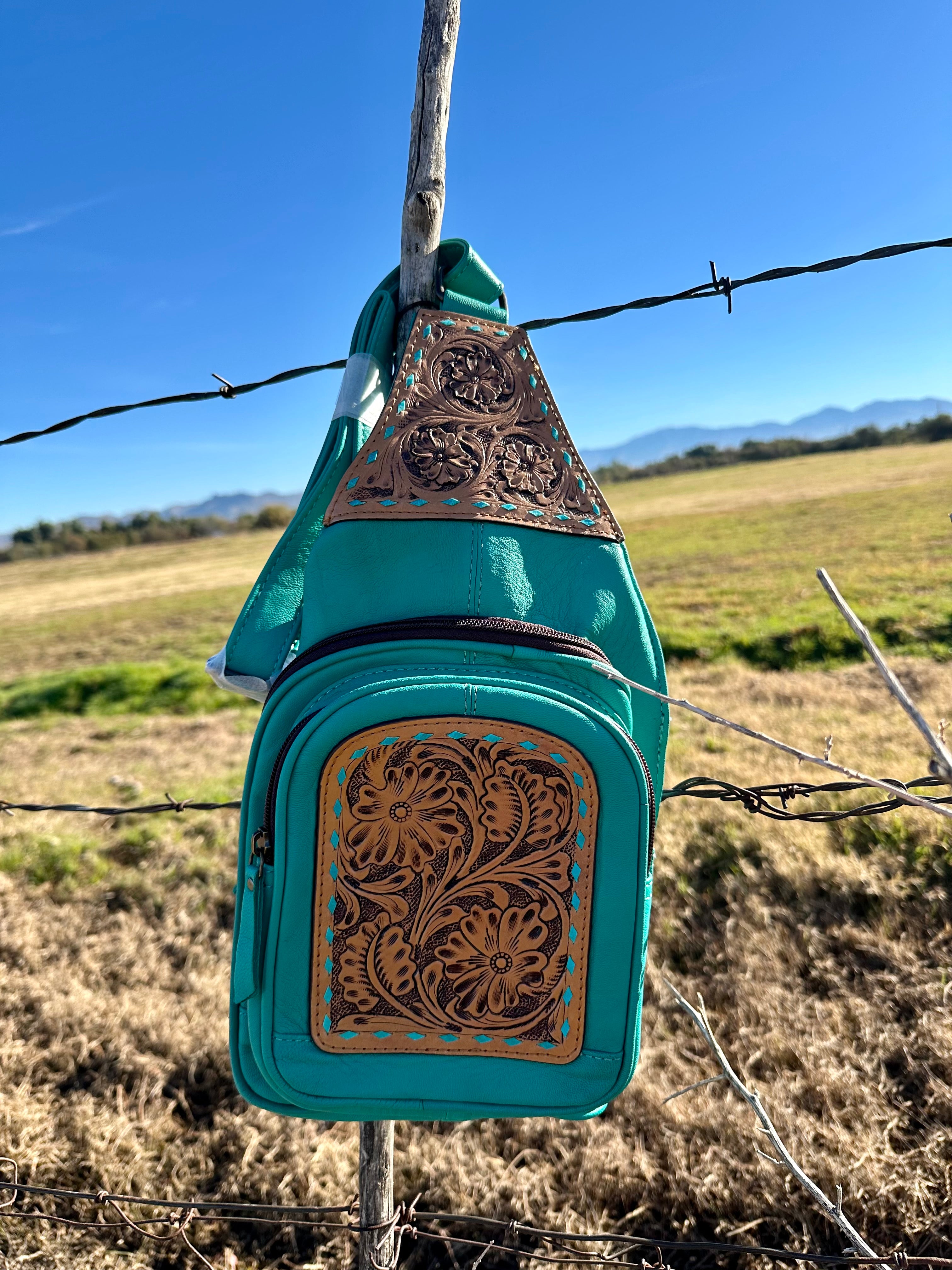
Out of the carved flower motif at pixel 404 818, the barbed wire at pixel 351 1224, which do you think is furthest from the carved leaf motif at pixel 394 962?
the barbed wire at pixel 351 1224

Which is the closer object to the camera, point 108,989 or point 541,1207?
point 541,1207

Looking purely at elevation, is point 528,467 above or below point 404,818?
above

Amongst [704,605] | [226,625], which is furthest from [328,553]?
[226,625]

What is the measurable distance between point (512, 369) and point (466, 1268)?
242 cm

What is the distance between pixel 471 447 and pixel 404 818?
77cm

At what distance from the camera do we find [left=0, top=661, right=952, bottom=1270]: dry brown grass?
2170mm

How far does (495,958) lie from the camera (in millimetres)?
1516

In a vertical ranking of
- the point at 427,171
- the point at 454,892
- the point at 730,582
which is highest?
the point at 427,171

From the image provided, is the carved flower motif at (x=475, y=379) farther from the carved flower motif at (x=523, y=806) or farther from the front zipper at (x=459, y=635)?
the carved flower motif at (x=523, y=806)

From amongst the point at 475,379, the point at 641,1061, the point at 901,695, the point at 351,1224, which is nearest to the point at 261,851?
the point at 475,379

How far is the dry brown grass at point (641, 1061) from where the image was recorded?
217 cm

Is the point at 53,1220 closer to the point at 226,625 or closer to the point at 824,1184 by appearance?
the point at 824,1184

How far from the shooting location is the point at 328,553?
1561mm

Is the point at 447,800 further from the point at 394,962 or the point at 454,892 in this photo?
the point at 394,962
